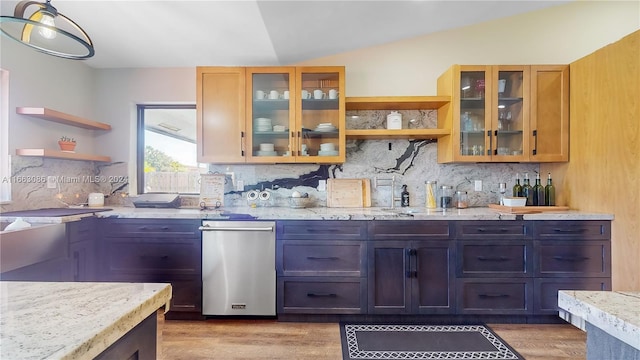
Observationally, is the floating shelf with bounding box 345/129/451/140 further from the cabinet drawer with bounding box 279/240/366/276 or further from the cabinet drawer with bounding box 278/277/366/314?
the cabinet drawer with bounding box 278/277/366/314

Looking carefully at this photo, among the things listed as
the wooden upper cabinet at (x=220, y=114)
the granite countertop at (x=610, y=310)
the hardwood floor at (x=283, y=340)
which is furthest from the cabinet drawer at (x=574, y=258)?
the wooden upper cabinet at (x=220, y=114)

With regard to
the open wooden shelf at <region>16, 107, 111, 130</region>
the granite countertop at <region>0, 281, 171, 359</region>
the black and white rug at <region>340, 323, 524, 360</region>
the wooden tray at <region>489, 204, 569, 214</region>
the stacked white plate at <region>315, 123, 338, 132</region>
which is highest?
the open wooden shelf at <region>16, 107, 111, 130</region>

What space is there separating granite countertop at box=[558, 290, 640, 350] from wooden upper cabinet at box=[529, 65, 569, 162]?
2393 millimetres

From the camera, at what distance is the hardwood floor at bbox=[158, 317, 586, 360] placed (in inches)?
81.8

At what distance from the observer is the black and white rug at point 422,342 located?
2.04 metres

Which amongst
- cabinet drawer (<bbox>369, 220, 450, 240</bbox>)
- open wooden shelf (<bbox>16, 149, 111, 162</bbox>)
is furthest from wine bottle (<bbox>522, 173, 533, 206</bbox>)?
open wooden shelf (<bbox>16, 149, 111, 162</bbox>)

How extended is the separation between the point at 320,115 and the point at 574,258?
238cm

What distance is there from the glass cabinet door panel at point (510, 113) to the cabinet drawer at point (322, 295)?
173 cm

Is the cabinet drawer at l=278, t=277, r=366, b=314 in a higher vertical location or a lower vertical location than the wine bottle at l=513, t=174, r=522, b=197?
lower

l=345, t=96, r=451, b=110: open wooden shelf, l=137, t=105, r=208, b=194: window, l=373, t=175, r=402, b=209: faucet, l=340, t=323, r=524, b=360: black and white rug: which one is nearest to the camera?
l=340, t=323, r=524, b=360: black and white rug

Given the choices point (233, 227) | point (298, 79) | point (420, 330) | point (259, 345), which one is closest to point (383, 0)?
point (298, 79)

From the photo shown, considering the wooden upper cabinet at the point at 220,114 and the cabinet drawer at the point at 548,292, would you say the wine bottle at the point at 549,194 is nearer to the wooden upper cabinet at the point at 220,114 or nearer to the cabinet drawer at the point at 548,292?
the cabinet drawer at the point at 548,292

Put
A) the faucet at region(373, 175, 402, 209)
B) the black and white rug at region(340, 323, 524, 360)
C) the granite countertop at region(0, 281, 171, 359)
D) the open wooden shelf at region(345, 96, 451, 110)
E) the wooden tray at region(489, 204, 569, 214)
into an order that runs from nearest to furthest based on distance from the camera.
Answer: the granite countertop at region(0, 281, 171, 359), the black and white rug at region(340, 323, 524, 360), the wooden tray at region(489, 204, 569, 214), the open wooden shelf at region(345, 96, 451, 110), the faucet at region(373, 175, 402, 209)

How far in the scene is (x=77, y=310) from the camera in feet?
2.23
